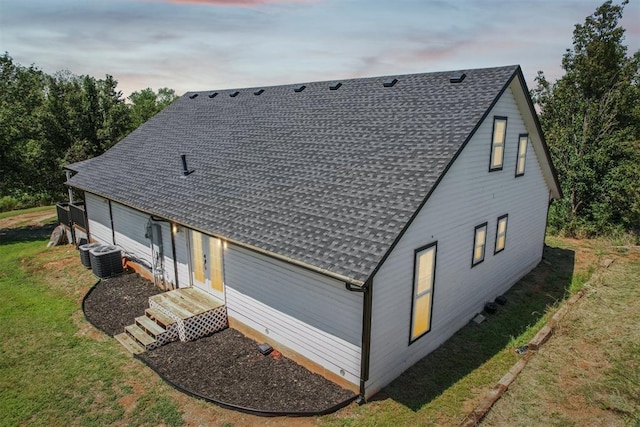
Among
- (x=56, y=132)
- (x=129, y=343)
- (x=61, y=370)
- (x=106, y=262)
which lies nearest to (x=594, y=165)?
(x=129, y=343)

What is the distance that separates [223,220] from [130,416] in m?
4.71

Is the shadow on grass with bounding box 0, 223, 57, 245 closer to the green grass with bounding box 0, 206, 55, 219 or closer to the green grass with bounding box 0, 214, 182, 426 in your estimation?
the green grass with bounding box 0, 206, 55, 219

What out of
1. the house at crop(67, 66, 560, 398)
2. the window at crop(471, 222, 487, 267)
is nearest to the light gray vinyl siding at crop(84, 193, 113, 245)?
the house at crop(67, 66, 560, 398)

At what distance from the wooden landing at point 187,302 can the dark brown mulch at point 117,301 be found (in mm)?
1182

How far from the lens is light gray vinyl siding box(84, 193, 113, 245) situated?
16.2 meters

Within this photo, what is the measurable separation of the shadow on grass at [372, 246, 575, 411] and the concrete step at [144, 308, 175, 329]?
553 centimetres

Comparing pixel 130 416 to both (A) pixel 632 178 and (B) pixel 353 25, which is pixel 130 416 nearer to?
(B) pixel 353 25

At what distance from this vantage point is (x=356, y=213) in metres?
8.24

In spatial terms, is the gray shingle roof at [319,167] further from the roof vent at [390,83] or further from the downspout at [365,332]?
the downspout at [365,332]

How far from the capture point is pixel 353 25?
41.5 feet

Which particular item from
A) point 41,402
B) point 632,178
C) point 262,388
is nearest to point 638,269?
point 632,178

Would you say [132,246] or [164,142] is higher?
[164,142]

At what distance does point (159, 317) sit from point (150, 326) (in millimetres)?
301

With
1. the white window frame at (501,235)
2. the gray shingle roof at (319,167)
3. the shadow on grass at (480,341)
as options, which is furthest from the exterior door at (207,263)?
the white window frame at (501,235)
